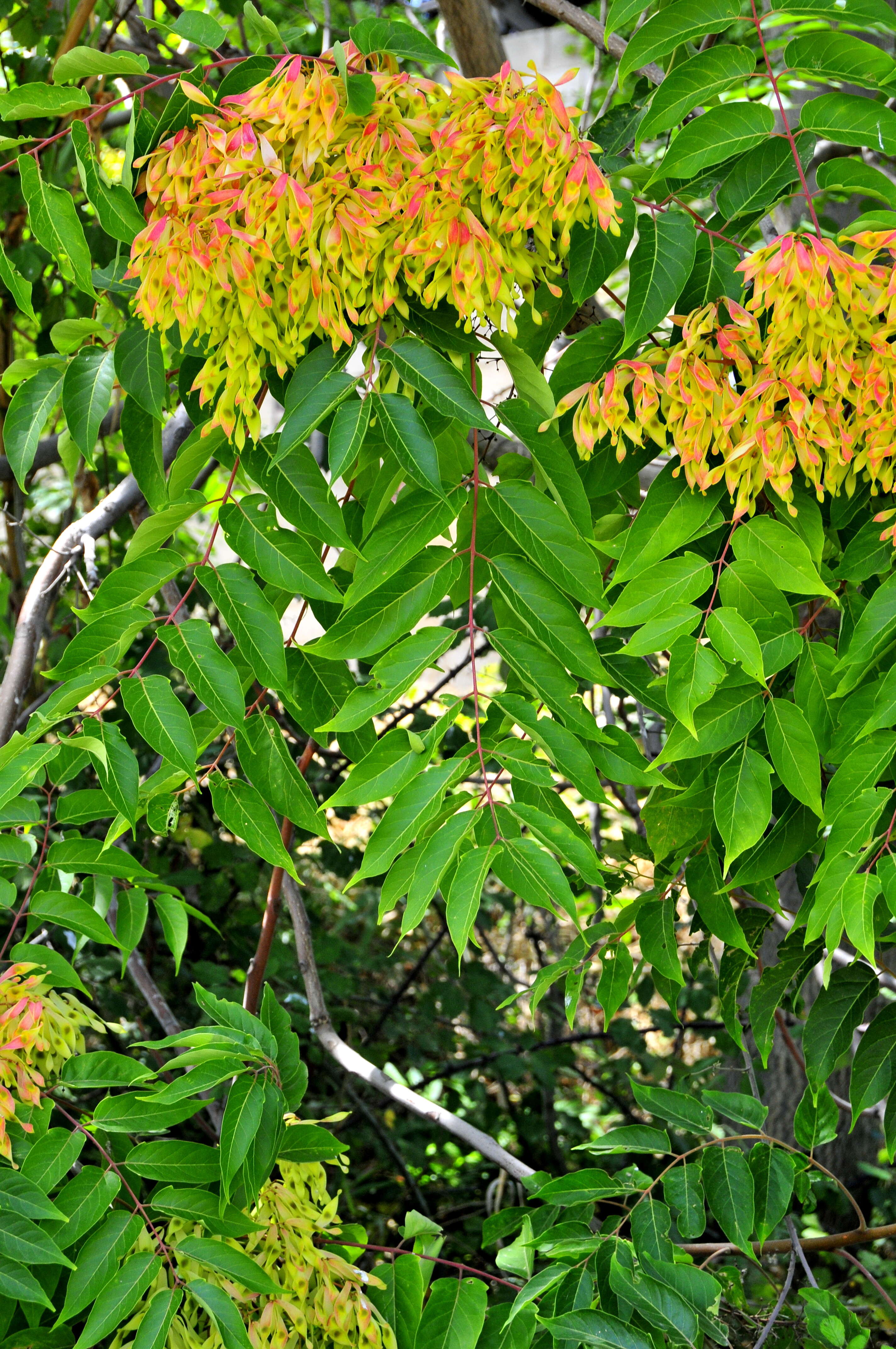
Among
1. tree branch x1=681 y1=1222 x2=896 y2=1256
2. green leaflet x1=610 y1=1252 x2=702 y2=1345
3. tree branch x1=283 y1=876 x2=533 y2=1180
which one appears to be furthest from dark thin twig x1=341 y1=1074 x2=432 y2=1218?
green leaflet x1=610 y1=1252 x2=702 y2=1345

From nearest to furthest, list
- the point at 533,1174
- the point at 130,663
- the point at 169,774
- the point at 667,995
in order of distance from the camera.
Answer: the point at 169,774 < the point at 533,1174 < the point at 667,995 < the point at 130,663

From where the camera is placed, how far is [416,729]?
2.33 metres

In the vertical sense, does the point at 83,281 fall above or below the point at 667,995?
above

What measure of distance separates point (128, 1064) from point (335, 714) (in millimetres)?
375

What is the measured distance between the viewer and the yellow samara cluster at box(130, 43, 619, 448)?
759mm

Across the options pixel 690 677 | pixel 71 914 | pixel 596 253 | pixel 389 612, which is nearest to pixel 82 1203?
pixel 71 914

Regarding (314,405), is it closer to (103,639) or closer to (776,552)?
(103,639)

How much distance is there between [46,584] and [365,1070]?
81cm

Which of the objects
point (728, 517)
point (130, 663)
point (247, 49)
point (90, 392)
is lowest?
point (130, 663)

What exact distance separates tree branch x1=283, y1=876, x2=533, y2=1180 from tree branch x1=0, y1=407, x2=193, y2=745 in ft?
1.66

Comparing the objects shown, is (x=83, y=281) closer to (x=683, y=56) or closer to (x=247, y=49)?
(x=683, y=56)

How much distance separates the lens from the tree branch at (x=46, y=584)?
1.48m

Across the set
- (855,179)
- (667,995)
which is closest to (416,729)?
(667,995)

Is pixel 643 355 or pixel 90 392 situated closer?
pixel 643 355
